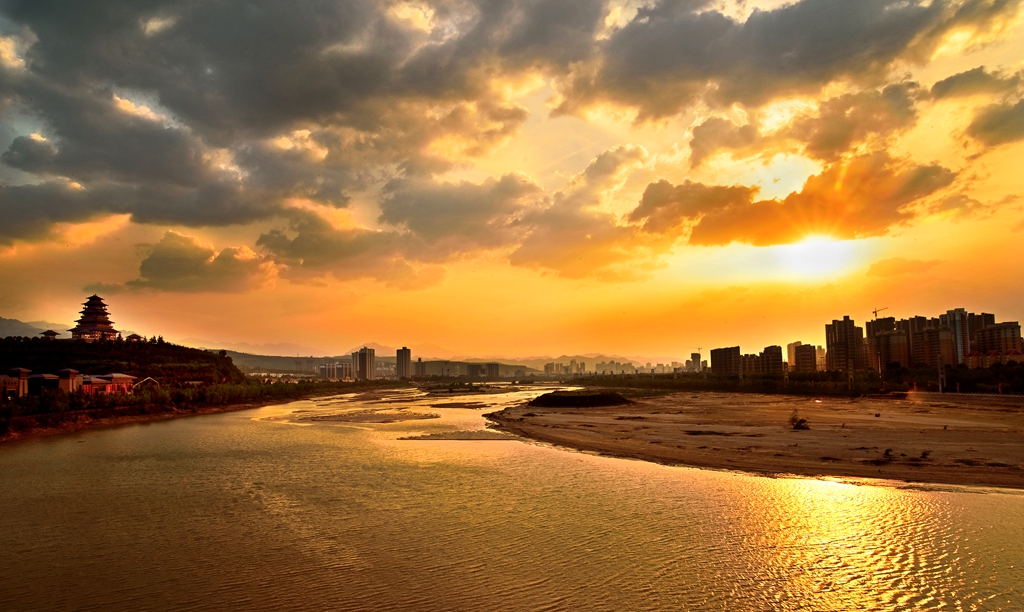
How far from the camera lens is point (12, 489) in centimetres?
2348

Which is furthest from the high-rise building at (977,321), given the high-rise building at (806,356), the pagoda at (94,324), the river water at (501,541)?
the pagoda at (94,324)

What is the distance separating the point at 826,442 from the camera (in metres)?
33.0

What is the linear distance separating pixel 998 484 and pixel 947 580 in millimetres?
13220

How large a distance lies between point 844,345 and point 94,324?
193423 millimetres

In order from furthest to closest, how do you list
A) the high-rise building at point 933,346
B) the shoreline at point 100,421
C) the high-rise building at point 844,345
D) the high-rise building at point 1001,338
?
the high-rise building at point 844,345 → the high-rise building at point 933,346 → the high-rise building at point 1001,338 → the shoreline at point 100,421

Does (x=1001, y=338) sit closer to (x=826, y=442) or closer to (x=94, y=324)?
(x=826, y=442)

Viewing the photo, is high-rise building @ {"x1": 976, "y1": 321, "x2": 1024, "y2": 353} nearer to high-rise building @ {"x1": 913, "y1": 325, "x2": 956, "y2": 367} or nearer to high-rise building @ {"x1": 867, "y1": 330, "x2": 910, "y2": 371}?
high-rise building @ {"x1": 913, "y1": 325, "x2": 956, "y2": 367}

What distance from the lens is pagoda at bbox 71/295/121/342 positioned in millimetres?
116262

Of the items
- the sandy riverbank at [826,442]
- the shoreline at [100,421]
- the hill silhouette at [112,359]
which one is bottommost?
the shoreline at [100,421]

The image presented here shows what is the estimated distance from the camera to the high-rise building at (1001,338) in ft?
372

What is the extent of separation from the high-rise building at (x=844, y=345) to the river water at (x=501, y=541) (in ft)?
514

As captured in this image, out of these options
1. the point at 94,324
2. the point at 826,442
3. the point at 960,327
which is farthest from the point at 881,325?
the point at 94,324

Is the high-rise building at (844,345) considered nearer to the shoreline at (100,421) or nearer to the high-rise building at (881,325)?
the high-rise building at (881,325)

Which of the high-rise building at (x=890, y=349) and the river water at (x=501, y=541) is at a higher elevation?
the high-rise building at (x=890, y=349)
